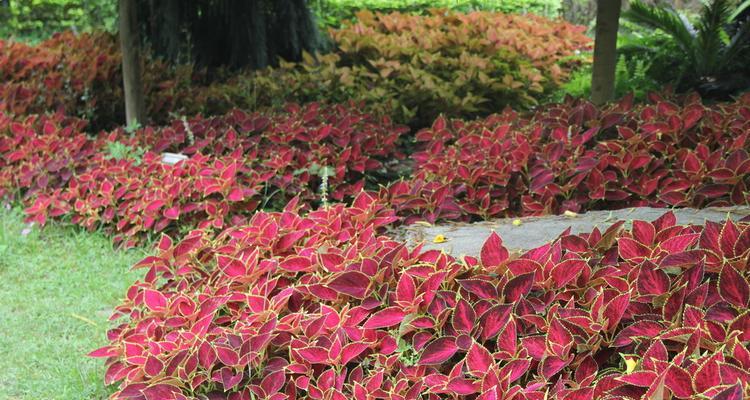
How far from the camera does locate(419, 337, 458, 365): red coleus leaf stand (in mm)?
1895

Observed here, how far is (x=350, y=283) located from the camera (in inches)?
86.1

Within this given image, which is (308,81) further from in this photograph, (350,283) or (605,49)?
(350,283)

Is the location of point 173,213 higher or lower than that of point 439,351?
lower

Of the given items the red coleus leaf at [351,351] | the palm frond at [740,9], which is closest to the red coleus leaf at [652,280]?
the red coleus leaf at [351,351]

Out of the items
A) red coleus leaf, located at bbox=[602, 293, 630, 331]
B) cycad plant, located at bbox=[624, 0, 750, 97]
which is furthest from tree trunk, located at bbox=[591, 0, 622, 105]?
red coleus leaf, located at bbox=[602, 293, 630, 331]

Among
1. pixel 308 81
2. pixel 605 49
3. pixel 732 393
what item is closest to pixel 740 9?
pixel 605 49

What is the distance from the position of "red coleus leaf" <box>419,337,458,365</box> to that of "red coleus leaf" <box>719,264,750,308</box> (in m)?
0.61

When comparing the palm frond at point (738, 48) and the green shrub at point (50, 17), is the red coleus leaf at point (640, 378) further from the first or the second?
the green shrub at point (50, 17)

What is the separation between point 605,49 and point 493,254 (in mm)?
2652

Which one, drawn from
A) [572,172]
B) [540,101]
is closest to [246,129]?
[572,172]

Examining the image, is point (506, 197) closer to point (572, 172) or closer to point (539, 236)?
point (572, 172)

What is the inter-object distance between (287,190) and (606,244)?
2.07m

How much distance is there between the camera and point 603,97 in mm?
4637

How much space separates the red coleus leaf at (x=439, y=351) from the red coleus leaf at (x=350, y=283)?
320 millimetres
